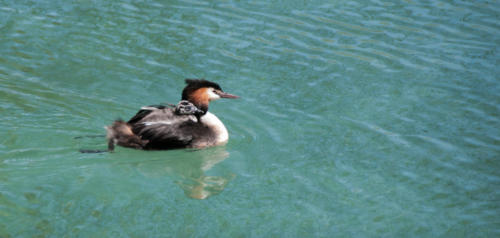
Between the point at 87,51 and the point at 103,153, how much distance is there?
10.5 ft

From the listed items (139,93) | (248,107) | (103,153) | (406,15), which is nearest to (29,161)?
(103,153)

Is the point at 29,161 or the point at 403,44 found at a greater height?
the point at 403,44

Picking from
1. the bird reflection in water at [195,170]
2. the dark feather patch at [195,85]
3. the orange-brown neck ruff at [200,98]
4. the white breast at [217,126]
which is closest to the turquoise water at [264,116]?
the bird reflection in water at [195,170]

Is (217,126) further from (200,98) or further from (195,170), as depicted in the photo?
(195,170)

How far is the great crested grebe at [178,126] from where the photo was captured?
25.0 feet

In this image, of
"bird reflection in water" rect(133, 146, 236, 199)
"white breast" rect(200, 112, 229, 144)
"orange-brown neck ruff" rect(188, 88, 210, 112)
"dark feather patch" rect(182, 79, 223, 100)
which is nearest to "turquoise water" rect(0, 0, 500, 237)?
"bird reflection in water" rect(133, 146, 236, 199)

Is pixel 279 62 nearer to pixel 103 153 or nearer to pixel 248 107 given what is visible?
pixel 248 107

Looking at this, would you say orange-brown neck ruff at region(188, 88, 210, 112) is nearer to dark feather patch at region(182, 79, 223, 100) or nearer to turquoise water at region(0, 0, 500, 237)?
dark feather patch at region(182, 79, 223, 100)

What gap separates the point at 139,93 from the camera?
29.8 ft

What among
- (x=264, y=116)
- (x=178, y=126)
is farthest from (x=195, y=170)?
(x=264, y=116)

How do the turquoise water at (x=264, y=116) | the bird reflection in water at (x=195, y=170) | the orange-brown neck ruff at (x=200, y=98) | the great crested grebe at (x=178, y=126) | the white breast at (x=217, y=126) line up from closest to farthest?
the turquoise water at (x=264, y=116), the bird reflection in water at (x=195, y=170), the great crested grebe at (x=178, y=126), the white breast at (x=217, y=126), the orange-brown neck ruff at (x=200, y=98)

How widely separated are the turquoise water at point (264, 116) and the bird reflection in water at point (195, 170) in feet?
0.07

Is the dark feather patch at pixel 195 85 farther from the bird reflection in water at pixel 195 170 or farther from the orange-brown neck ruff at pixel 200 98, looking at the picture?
the bird reflection in water at pixel 195 170

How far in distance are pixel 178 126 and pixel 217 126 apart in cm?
44
